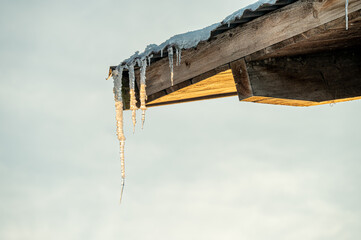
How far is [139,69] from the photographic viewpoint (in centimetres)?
357

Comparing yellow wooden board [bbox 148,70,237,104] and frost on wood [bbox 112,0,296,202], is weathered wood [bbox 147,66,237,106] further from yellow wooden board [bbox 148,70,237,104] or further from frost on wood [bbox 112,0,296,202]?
frost on wood [bbox 112,0,296,202]

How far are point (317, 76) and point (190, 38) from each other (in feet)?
2.94

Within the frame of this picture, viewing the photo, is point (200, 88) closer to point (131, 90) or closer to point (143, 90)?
point (143, 90)

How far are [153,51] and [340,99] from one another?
1335mm

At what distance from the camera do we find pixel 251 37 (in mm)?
2602

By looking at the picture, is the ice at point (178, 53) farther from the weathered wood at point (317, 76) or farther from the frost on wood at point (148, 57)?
the weathered wood at point (317, 76)

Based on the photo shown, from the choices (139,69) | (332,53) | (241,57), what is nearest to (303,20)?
(241,57)

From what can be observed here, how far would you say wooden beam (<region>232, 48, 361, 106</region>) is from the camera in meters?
2.84

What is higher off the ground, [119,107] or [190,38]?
[190,38]

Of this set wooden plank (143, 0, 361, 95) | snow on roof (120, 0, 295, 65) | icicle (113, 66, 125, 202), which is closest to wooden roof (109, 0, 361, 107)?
wooden plank (143, 0, 361, 95)

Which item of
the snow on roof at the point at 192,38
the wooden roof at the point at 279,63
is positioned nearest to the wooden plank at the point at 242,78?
the wooden roof at the point at 279,63

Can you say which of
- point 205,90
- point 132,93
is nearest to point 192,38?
point 205,90

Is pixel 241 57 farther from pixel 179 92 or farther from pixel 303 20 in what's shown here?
pixel 179 92

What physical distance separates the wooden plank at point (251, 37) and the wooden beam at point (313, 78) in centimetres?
23
